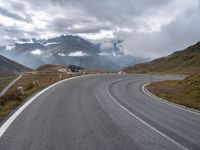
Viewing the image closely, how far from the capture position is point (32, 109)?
13266 millimetres

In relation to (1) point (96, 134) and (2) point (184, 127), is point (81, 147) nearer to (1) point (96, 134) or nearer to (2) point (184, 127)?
(1) point (96, 134)

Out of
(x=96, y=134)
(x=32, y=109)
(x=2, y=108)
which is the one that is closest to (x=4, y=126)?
(x=96, y=134)

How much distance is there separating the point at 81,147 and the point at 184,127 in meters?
5.39

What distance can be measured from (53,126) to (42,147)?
251 cm

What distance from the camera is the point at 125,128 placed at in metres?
10.2

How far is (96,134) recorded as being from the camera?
8961mm

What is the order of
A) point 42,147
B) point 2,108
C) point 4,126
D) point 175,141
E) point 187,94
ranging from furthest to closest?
point 187,94 < point 2,108 < point 4,126 < point 175,141 < point 42,147

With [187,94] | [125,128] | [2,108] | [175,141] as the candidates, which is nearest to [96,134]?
[125,128]

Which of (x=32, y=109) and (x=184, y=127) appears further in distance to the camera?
(x=32, y=109)

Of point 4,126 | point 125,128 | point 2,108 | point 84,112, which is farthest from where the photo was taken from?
point 2,108

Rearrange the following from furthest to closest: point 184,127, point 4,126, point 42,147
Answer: point 184,127
point 4,126
point 42,147

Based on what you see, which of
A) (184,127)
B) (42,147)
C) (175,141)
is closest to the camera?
(42,147)

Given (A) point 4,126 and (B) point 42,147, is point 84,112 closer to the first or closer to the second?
(A) point 4,126

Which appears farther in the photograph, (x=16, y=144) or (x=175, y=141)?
(x=175, y=141)
